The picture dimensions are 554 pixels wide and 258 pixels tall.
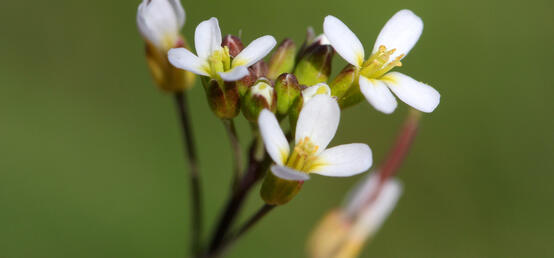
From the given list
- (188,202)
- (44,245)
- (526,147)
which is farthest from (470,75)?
(44,245)

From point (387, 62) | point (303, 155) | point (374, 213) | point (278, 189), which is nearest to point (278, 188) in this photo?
point (278, 189)

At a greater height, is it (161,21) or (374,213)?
(161,21)

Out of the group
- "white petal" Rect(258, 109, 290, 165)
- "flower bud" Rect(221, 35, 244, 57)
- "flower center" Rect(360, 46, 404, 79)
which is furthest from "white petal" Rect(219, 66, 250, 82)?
"flower center" Rect(360, 46, 404, 79)

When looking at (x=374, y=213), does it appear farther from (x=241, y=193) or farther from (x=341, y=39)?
(x=341, y=39)

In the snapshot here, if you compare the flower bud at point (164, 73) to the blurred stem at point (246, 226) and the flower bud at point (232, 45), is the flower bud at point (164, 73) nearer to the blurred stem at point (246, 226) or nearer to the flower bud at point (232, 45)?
the flower bud at point (232, 45)

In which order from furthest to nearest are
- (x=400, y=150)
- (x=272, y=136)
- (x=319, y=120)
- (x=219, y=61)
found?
(x=400, y=150) < (x=219, y=61) < (x=319, y=120) < (x=272, y=136)

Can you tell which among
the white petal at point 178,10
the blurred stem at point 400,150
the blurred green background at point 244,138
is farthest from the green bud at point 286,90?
the blurred green background at point 244,138
